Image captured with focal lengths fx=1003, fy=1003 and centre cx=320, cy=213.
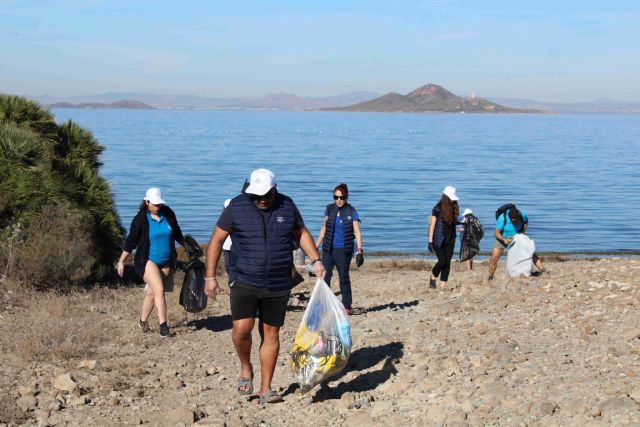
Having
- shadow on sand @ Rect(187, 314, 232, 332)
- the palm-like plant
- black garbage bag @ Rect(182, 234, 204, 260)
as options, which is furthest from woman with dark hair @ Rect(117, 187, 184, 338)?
the palm-like plant

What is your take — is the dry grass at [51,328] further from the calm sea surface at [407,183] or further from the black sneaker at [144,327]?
the calm sea surface at [407,183]

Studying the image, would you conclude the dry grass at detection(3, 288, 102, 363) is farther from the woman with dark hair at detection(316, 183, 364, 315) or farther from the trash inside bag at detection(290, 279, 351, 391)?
the woman with dark hair at detection(316, 183, 364, 315)

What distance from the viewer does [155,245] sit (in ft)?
35.3

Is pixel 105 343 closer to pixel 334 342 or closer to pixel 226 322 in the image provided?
pixel 226 322

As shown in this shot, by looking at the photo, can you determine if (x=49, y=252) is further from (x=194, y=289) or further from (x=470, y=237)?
(x=470, y=237)

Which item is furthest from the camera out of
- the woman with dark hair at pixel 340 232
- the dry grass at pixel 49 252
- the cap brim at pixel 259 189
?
the dry grass at pixel 49 252

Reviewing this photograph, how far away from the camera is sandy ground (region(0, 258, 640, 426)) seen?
297 inches

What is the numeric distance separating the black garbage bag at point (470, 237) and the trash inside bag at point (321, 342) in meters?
8.26

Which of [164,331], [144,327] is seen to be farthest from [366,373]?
[144,327]

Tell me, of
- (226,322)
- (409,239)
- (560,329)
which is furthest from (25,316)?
(409,239)

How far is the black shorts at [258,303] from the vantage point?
25.6ft

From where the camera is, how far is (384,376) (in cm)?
888

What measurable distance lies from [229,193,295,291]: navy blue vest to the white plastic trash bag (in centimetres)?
709

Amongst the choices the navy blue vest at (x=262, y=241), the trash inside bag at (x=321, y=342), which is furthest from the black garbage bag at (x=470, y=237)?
the navy blue vest at (x=262, y=241)
